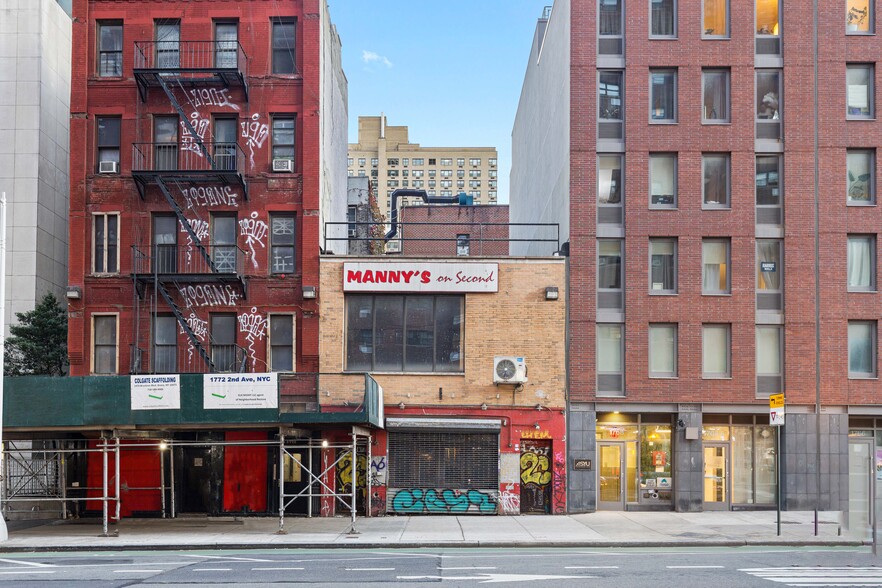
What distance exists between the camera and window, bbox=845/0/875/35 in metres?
29.7

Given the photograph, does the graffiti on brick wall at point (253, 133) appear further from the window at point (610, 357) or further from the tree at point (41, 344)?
the window at point (610, 357)

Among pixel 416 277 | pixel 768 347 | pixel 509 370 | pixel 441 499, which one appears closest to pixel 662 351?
pixel 768 347

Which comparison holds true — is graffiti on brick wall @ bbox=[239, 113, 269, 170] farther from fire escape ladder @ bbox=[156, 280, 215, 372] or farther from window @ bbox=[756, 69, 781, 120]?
window @ bbox=[756, 69, 781, 120]

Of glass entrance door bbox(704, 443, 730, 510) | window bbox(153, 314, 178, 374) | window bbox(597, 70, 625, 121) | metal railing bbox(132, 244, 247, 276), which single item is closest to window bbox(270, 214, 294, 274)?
metal railing bbox(132, 244, 247, 276)

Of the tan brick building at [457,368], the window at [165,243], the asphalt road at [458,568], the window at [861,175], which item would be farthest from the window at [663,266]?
the window at [165,243]

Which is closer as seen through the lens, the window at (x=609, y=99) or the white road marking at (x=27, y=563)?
the white road marking at (x=27, y=563)

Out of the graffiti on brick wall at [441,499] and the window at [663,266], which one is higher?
the window at [663,266]

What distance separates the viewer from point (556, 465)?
92.5 feet

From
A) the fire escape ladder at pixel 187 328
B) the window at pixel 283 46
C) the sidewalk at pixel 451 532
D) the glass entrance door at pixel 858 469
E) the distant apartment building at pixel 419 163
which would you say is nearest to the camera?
the sidewalk at pixel 451 532

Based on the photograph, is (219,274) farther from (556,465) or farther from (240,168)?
(556,465)

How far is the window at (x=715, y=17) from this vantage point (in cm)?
2973

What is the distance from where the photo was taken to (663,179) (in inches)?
1167

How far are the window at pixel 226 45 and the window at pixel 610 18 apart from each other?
11.9m

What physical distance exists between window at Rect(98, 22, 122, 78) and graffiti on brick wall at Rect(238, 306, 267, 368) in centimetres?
885
